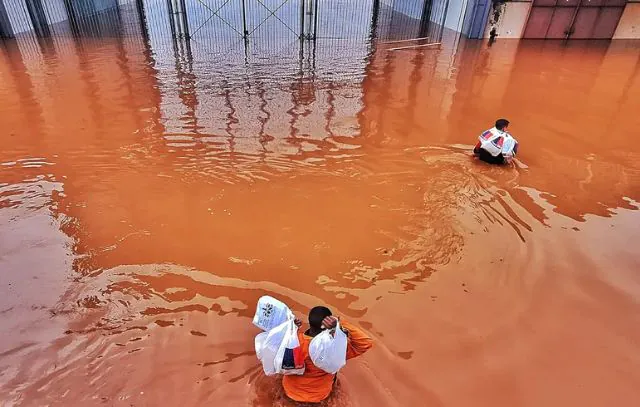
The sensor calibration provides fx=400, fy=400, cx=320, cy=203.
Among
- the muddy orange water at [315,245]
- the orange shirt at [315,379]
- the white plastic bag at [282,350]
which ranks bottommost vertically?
the muddy orange water at [315,245]

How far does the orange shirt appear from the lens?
2.82 m

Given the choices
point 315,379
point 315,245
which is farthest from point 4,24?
point 315,379

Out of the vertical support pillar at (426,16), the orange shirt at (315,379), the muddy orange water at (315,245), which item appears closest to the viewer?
the orange shirt at (315,379)

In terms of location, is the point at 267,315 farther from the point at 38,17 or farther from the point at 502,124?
the point at 38,17

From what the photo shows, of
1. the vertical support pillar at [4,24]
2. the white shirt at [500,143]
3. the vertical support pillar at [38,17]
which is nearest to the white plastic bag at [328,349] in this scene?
the white shirt at [500,143]

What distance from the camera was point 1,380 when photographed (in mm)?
3355

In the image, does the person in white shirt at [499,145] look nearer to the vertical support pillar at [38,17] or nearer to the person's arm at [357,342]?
the person's arm at [357,342]

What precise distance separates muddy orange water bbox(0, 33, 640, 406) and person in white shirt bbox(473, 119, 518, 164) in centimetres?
27

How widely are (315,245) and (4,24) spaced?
18.3 m

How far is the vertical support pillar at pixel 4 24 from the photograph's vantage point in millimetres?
15898

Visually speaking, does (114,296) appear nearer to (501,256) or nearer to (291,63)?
(501,256)

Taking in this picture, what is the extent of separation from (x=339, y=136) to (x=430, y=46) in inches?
429

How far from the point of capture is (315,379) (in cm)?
287

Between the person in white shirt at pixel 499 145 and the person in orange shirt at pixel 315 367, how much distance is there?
484 centimetres
